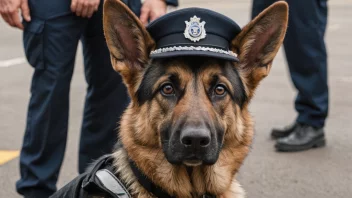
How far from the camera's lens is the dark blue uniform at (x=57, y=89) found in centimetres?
388

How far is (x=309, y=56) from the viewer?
5535 millimetres

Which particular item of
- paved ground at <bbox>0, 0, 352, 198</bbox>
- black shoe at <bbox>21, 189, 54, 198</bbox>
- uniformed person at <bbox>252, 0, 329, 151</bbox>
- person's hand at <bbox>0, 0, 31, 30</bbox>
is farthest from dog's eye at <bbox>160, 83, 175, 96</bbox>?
uniformed person at <bbox>252, 0, 329, 151</bbox>

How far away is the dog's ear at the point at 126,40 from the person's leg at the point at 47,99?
0.65 meters

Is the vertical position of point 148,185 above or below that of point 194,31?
below

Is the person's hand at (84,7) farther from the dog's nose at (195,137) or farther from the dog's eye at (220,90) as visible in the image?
the dog's nose at (195,137)

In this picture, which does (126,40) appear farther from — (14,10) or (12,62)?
(12,62)

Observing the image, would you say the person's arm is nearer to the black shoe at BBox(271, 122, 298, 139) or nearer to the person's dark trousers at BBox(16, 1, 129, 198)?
the person's dark trousers at BBox(16, 1, 129, 198)

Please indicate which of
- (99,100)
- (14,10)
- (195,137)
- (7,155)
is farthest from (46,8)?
(7,155)

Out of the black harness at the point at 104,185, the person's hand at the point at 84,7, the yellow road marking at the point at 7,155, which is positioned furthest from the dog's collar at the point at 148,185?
the yellow road marking at the point at 7,155

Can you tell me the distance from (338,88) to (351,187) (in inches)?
137

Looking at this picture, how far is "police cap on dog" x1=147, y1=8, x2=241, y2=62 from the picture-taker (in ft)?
10.2

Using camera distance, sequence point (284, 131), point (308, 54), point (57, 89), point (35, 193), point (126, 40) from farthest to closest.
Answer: point (284, 131)
point (308, 54)
point (35, 193)
point (57, 89)
point (126, 40)

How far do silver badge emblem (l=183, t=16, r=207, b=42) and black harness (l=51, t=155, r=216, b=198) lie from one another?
0.66 m

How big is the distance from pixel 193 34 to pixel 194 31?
0.6 inches
